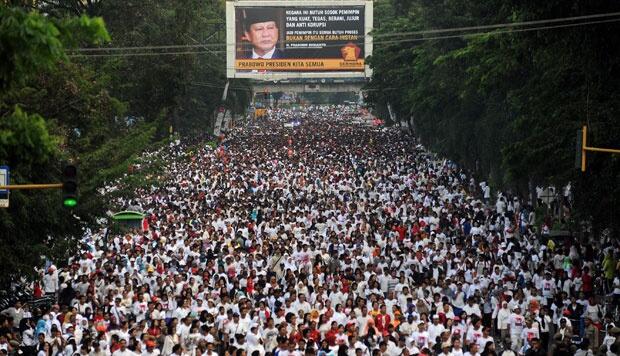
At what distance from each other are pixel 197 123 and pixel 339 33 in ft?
53.5

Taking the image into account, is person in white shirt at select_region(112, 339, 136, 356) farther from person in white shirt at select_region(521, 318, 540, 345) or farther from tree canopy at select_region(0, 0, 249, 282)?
person in white shirt at select_region(521, 318, 540, 345)

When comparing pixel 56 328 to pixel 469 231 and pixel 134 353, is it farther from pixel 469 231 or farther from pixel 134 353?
pixel 469 231

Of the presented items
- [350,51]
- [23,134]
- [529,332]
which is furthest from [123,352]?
[350,51]

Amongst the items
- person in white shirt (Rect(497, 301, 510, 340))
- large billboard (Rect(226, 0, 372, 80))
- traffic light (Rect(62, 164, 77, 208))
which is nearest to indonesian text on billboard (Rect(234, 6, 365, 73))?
large billboard (Rect(226, 0, 372, 80))

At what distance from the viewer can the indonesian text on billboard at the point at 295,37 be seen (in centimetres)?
6247

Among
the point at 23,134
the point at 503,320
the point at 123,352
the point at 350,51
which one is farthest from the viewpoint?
the point at 350,51

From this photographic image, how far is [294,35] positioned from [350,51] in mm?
2810

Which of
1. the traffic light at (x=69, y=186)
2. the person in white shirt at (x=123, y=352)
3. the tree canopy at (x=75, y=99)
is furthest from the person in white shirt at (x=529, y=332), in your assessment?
the tree canopy at (x=75, y=99)

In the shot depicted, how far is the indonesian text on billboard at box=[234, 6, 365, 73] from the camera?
6247 centimetres

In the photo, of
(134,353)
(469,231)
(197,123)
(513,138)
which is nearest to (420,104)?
(513,138)

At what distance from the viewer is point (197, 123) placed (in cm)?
7688

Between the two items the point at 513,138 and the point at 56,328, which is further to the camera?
the point at 513,138

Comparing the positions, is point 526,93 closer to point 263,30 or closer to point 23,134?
point 23,134

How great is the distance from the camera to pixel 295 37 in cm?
6281
